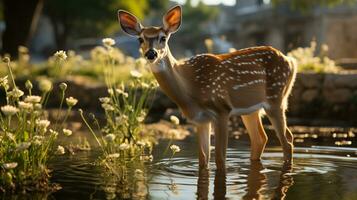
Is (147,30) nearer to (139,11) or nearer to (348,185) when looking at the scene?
(348,185)

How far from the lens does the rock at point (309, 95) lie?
15328mm

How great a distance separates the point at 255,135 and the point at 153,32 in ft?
7.31

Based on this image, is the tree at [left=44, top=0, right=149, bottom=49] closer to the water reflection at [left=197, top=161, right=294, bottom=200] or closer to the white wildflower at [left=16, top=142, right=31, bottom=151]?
the water reflection at [left=197, top=161, right=294, bottom=200]

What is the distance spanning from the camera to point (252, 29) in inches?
1667

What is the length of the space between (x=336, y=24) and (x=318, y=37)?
1255 millimetres

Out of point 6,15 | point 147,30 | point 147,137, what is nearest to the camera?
point 147,30

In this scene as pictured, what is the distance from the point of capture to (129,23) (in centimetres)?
790

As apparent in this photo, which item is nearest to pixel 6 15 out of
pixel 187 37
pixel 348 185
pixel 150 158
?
pixel 150 158

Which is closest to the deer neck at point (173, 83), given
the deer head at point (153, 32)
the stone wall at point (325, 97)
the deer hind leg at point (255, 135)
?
the deer head at point (153, 32)

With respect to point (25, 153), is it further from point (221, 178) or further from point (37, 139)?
point (221, 178)

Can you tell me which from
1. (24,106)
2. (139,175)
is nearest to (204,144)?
(139,175)

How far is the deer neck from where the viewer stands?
787 centimetres

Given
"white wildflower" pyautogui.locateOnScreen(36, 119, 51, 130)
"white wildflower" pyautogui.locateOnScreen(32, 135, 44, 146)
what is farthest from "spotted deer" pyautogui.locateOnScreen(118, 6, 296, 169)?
"white wildflower" pyautogui.locateOnScreen(32, 135, 44, 146)

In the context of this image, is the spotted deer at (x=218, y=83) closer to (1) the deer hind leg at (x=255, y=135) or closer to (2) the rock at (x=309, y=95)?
(1) the deer hind leg at (x=255, y=135)
